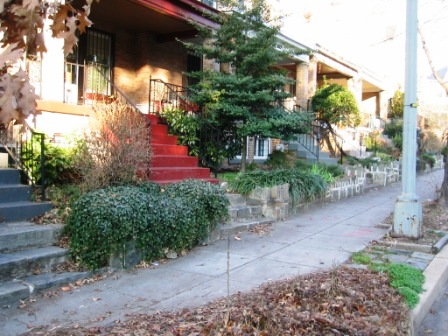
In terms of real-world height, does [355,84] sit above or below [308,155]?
above

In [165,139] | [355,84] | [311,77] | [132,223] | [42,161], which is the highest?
[355,84]

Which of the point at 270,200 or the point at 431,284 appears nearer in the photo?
the point at 431,284

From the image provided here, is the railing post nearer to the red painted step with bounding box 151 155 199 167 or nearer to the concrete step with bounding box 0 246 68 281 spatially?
the concrete step with bounding box 0 246 68 281

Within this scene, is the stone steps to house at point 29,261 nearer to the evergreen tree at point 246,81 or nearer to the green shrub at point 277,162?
the evergreen tree at point 246,81

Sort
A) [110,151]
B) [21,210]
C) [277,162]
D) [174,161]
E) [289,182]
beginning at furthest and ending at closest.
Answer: [277,162]
[289,182]
[174,161]
[110,151]
[21,210]

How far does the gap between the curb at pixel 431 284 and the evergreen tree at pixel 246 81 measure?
4677 mm

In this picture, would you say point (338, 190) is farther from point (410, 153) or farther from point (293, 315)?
point (293, 315)

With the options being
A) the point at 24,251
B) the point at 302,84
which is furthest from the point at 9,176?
the point at 302,84

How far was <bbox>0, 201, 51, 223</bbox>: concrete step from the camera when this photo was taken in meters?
6.03

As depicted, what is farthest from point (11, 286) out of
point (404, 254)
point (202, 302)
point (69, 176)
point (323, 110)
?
point (323, 110)

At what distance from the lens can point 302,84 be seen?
16797mm

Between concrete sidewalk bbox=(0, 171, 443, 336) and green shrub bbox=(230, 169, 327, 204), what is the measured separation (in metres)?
0.79

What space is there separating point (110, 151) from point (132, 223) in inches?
65.5

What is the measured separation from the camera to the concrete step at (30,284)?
4.45 metres
